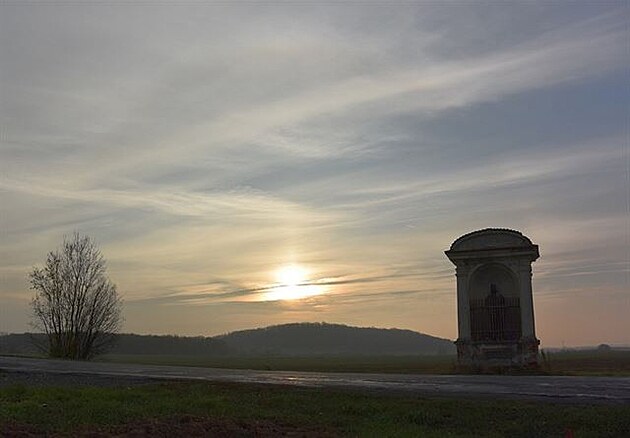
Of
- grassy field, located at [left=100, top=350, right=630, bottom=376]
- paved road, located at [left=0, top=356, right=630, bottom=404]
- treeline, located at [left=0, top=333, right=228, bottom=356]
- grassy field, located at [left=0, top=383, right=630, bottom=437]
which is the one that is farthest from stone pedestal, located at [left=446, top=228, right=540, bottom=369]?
treeline, located at [left=0, top=333, right=228, bottom=356]

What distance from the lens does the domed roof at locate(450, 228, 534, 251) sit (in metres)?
26.2

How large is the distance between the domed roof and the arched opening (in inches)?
35.4

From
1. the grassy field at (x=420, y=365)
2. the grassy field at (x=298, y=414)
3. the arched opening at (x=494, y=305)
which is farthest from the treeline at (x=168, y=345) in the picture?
the grassy field at (x=298, y=414)

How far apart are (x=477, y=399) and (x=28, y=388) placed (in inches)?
437

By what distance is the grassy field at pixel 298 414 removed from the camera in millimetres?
12500

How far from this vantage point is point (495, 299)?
89.3 feet

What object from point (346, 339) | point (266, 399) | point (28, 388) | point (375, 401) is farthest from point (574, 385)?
point (346, 339)

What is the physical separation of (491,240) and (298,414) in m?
14.2

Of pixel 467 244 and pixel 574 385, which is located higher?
pixel 467 244

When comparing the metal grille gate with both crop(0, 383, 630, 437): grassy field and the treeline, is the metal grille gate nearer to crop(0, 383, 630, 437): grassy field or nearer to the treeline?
crop(0, 383, 630, 437): grassy field

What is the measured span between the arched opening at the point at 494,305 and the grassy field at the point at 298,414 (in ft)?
36.2

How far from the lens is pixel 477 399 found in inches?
625

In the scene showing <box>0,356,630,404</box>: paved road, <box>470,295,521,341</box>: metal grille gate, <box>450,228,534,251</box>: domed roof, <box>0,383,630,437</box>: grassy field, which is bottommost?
<box>0,383,630,437</box>: grassy field

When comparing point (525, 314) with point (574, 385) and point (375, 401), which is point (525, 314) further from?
point (375, 401)
